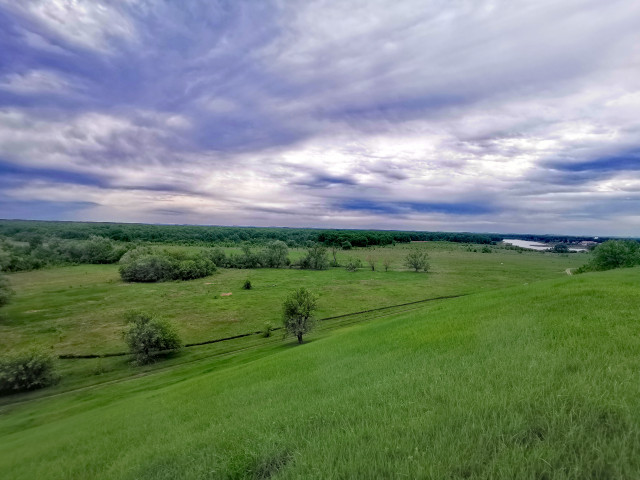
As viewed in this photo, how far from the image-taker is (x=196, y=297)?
89.7 meters

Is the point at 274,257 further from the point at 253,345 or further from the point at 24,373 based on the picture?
the point at 24,373

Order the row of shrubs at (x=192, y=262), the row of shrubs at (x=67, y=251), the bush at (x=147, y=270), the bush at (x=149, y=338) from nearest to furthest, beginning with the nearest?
the bush at (x=149, y=338), the bush at (x=147, y=270), the row of shrubs at (x=192, y=262), the row of shrubs at (x=67, y=251)

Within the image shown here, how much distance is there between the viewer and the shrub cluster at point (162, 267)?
114062 millimetres

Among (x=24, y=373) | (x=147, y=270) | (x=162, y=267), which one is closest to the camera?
(x=24, y=373)

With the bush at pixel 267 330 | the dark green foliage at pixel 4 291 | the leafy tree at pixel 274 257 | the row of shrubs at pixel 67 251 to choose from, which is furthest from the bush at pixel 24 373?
the row of shrubs at pixel 67 251

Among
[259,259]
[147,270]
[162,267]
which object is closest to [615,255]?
[259,259]

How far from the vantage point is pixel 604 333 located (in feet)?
29.1

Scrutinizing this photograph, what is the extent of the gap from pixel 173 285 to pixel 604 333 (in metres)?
117

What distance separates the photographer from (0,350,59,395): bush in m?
39.9

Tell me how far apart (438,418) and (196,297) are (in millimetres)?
93624

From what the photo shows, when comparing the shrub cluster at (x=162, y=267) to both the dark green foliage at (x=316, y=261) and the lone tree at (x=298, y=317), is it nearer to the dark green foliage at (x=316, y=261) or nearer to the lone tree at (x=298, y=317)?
the dark green foliage at (x=316, y=261)

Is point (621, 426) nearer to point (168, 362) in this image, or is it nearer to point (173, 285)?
point (168, 362)

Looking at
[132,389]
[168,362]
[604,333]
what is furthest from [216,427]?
[168,362]

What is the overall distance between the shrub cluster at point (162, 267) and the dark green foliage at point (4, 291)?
1702 inches
